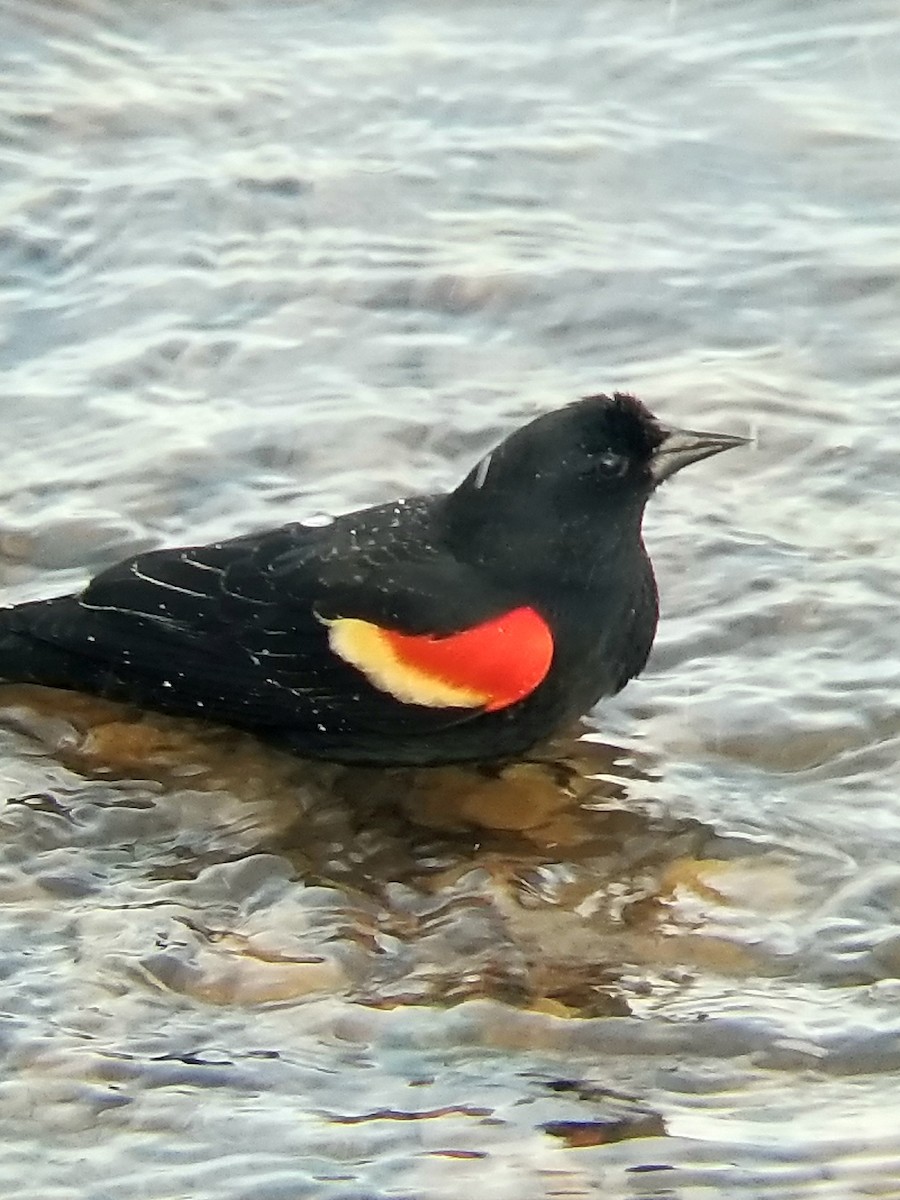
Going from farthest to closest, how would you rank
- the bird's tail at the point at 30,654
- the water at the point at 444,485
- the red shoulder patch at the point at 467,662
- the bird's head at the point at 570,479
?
the bird's tail at the point at 30,654 < the bird's head at the point at 570,479 < the red shoulder patch at the point at 467,662 < the water at the point at 444,485

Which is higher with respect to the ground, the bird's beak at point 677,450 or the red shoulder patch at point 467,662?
the bird's beak at point 677,450

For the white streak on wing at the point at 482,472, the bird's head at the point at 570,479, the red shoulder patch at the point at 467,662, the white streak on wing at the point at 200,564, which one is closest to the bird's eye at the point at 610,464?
the bird's head at the point at 570,479

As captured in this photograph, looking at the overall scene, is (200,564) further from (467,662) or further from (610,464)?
(610,464)

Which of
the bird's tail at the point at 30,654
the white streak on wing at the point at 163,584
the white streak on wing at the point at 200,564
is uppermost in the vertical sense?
the white streak on wing at the point at 200,564

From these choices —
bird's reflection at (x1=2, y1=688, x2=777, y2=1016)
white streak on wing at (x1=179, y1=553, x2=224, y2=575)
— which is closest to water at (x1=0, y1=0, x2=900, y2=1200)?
A: bird's reflection at (x1=2, y1=688, x2=777, y2=1016)

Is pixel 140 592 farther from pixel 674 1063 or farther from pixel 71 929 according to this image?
pixel 674 1063

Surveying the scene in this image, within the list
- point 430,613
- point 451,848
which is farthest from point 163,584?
point 451,848

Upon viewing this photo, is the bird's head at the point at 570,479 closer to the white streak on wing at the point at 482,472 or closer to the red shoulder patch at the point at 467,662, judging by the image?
the white streak on wing at the point at 482,472
